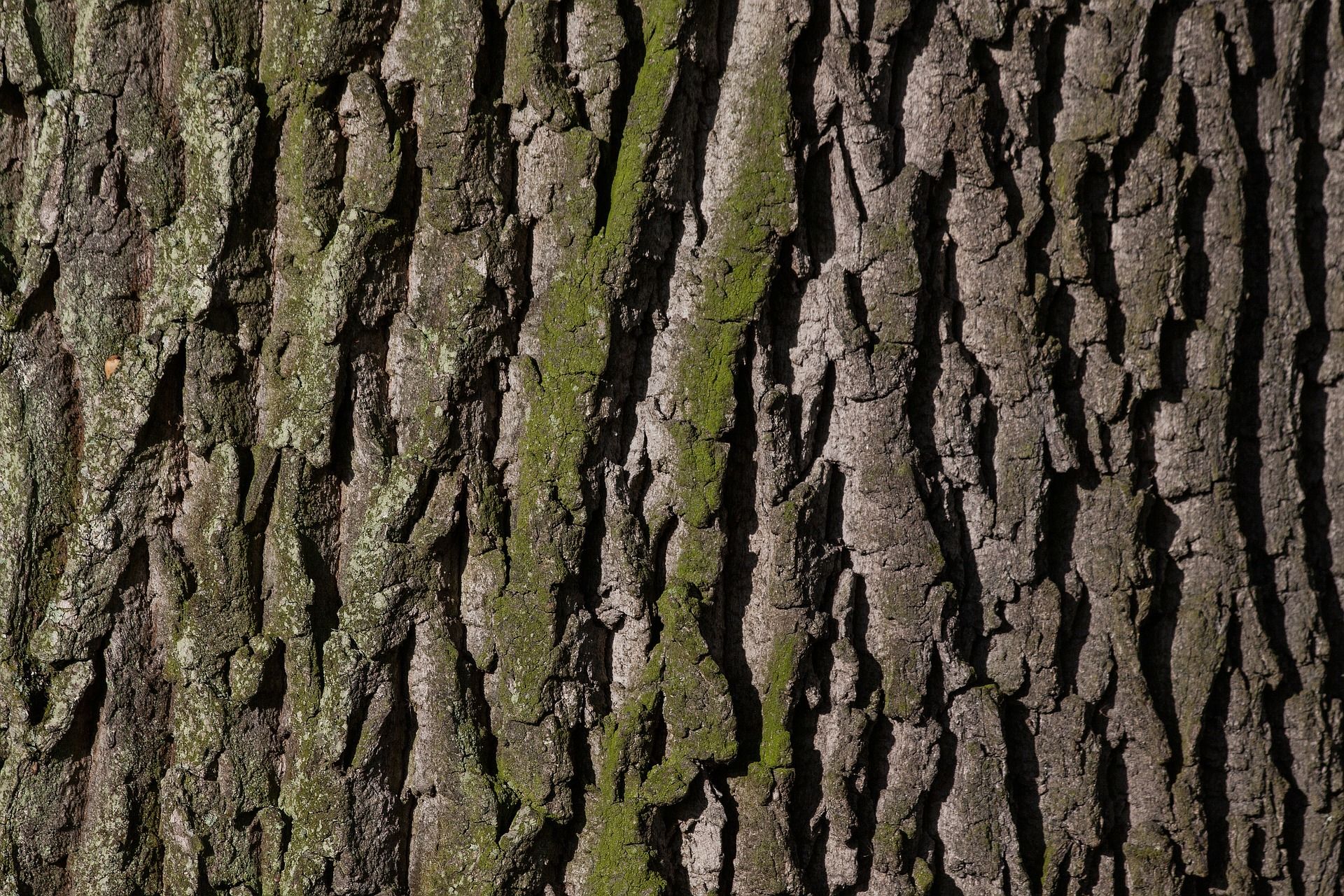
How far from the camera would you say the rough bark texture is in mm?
1512

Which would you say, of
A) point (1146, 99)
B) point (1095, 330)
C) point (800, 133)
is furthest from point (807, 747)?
point (1146, 99)

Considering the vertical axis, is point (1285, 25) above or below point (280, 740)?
above

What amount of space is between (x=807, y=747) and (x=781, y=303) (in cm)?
76

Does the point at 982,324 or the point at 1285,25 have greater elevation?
the point at 1285,25

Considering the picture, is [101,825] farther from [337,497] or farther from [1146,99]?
[1146,99]

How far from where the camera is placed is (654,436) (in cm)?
155

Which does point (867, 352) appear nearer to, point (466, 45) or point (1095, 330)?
point (1095, 330)

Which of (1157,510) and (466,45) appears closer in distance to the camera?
(466,45)

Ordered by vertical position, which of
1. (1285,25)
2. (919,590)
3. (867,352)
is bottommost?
(919,590)

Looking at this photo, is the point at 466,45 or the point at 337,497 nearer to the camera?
the point at 466,45

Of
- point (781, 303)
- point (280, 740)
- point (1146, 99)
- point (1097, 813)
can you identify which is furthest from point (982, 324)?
point (280, 740)

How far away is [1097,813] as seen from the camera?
163cm

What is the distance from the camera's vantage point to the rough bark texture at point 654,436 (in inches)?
59.5

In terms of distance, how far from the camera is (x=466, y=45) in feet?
4.86
